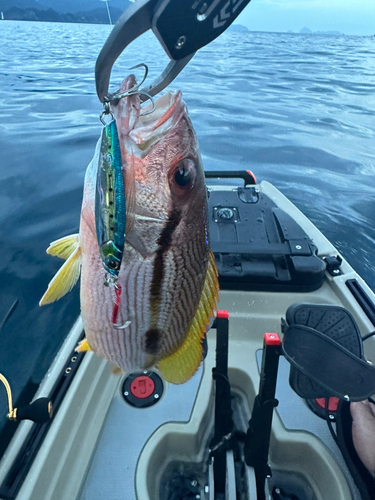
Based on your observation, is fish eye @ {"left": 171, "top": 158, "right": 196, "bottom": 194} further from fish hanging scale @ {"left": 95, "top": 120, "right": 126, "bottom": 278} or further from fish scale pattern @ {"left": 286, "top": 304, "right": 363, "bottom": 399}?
fish scale pattern @ {"left": 286, "top": 304, "right": 363, "bottom": 399}

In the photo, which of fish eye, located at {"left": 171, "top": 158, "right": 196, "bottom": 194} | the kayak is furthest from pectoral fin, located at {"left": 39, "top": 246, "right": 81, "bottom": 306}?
the kayak

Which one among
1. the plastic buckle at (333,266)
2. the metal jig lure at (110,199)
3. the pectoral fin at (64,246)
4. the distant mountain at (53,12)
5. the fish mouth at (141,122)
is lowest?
the metal jig lure at (110,199)

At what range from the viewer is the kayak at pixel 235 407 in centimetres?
170

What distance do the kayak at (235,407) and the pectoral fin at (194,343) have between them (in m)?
0.31

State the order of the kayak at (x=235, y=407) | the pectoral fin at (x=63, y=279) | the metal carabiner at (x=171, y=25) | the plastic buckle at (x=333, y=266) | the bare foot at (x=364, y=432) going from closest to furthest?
1. the metal carabiner at (x=171, y=25)
2. the pectoral fin at (x=63, y=279)
3. the kayak at (x=235, y=407)
4. the bare foot at (x=364, y=432)
5. the plastic buckle at (x=333, y=266)

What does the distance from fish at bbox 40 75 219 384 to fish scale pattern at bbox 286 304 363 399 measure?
86 cm

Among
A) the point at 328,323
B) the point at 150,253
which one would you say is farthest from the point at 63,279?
the point at 328,323

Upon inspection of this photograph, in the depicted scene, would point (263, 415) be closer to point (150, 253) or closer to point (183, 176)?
point (150, 253)

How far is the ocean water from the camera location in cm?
351

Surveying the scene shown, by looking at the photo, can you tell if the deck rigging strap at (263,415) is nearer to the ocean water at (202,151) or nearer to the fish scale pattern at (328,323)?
the fish scale pattern at (328,323)

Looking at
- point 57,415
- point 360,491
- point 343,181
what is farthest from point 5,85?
point 360,491

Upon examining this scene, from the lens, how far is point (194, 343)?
50.8 inches

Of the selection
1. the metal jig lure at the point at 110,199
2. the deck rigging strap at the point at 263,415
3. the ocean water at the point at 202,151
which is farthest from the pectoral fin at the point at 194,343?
the ocean water at the point at 202,151

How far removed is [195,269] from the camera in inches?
44.4
